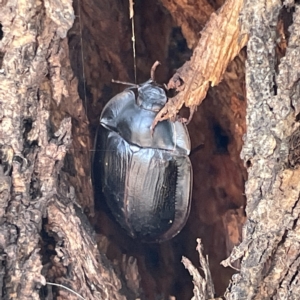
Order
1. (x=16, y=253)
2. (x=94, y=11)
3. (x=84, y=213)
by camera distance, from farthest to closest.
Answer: (x=94, y=11)
(x=84, y=213)
(x=16, y=253)

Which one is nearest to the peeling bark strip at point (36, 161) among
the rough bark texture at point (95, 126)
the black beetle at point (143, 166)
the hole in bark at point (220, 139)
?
the rough bark texture at point (95, 126)

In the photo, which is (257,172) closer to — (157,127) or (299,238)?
(299,238)

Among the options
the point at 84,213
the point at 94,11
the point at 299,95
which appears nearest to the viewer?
the point at 299,95

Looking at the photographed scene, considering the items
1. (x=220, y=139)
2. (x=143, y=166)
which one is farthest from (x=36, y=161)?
(x=220, y=139)

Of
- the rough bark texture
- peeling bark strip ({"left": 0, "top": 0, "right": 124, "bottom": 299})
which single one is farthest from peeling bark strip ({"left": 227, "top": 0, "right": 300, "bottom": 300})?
peeling bark strip ({"left": 0, "top": 0, "right": 124, "bottom": 299})

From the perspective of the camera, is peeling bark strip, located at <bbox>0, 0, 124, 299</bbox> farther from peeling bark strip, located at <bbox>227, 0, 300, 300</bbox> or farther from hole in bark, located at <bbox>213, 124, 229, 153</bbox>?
hole in bark, located at <bbox>213, 124, 229, 153</bbox>

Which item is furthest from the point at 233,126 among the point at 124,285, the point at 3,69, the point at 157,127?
the point at 3,69

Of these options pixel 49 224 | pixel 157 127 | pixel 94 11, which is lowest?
pixel 49 224
